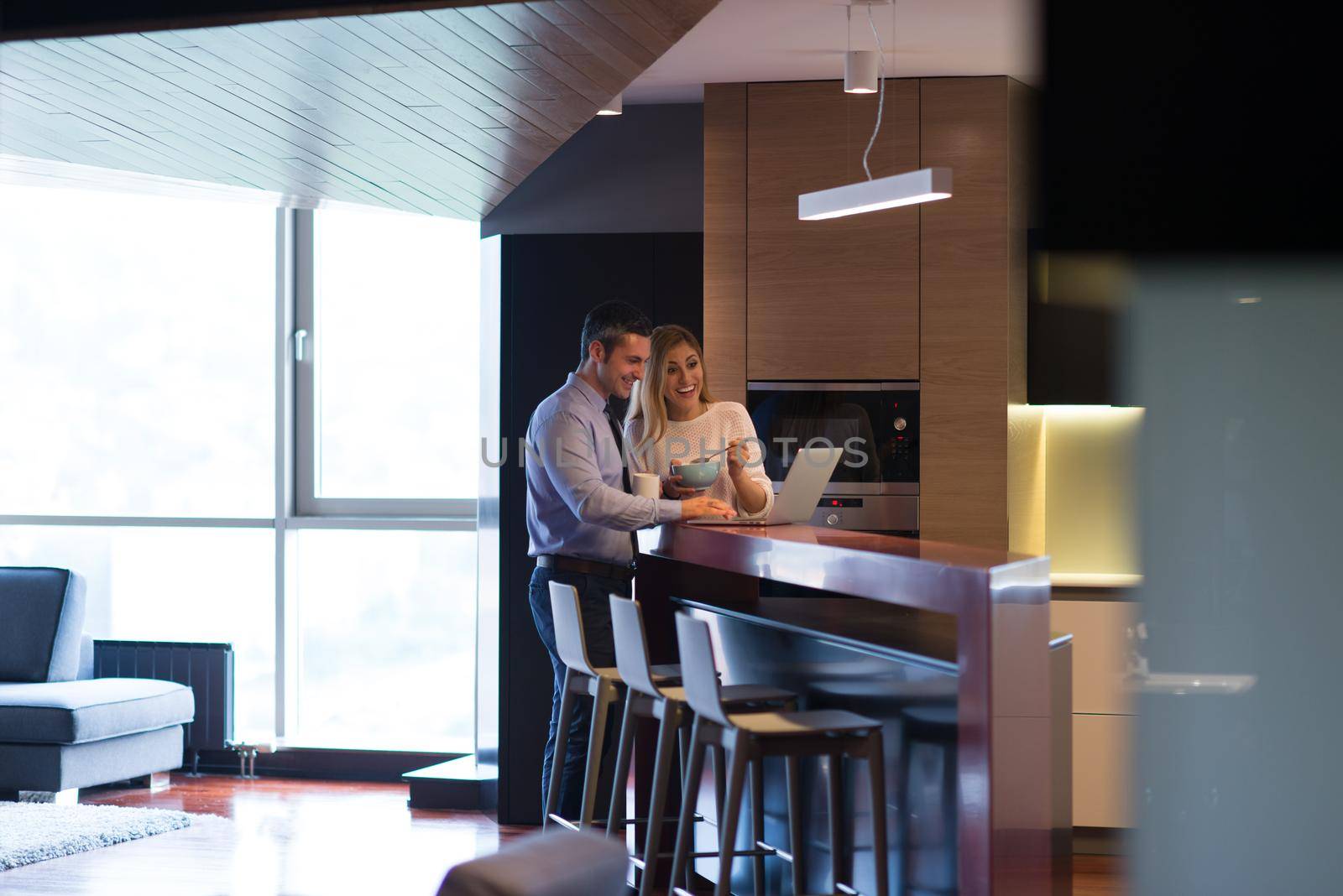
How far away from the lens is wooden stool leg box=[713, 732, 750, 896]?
3.01m

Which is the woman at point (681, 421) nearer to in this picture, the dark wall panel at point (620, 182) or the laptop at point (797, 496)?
the laptop at point (797, 496)

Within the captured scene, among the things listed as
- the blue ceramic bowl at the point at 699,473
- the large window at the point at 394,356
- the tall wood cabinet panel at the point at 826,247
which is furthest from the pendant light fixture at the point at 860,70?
the large window at the point at 394,356

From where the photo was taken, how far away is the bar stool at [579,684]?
3918 millimetres

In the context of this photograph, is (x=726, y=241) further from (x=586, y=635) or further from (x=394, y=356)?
(x=394, y=356)

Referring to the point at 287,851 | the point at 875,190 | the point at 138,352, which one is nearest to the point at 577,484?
the point at 875,190

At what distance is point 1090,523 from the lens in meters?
5.95

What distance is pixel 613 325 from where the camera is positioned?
14.9ft

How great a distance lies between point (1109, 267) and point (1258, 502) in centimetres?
30

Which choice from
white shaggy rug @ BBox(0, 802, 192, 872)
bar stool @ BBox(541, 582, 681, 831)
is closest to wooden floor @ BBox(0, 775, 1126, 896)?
white shaggy rug @ BBox(0, 802, 192, 872)

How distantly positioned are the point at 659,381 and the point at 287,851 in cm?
239

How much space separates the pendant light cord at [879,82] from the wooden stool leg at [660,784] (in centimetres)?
215

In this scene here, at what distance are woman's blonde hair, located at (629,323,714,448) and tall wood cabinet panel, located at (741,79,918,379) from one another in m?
1.05

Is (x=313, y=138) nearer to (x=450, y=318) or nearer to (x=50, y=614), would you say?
(x=450, y=318)

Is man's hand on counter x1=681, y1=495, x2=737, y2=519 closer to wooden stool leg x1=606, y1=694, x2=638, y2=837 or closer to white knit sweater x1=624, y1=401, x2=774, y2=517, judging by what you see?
white knit sweater x1=624, y1=401, x2=774, y2=517
